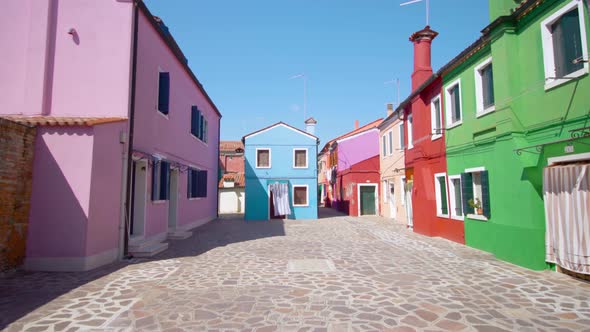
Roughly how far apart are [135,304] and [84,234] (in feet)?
8.81

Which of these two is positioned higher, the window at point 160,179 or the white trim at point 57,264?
the window at point 160,179

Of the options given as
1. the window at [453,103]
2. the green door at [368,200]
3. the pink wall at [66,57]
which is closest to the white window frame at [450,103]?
the window at [453,103]

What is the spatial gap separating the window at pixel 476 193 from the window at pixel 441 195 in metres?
1.44

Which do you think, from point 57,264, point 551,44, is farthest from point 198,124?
point 551,44

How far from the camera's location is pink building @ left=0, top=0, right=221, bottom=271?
6.66 metres

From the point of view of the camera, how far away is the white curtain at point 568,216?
18.7 ft

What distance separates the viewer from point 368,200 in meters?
23.4

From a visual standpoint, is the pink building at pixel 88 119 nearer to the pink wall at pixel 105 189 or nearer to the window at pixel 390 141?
the pink wall at pixel 105 189

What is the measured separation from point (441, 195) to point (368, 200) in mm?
12011

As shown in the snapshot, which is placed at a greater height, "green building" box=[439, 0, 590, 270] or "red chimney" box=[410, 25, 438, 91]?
"red chimney" box=[410, 25, 438, 91]

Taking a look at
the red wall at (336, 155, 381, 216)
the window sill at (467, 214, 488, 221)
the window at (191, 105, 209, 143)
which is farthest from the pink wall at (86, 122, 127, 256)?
the red wall at (336, 155, 381, 216)

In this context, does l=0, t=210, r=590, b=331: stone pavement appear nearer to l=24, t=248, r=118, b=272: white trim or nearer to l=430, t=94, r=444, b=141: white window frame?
l=24, t=248, r=118, b=272: white trim

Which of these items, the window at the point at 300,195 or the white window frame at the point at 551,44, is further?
the window at the point at 300,195

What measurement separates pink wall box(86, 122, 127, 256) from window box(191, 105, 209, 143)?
6874mm
